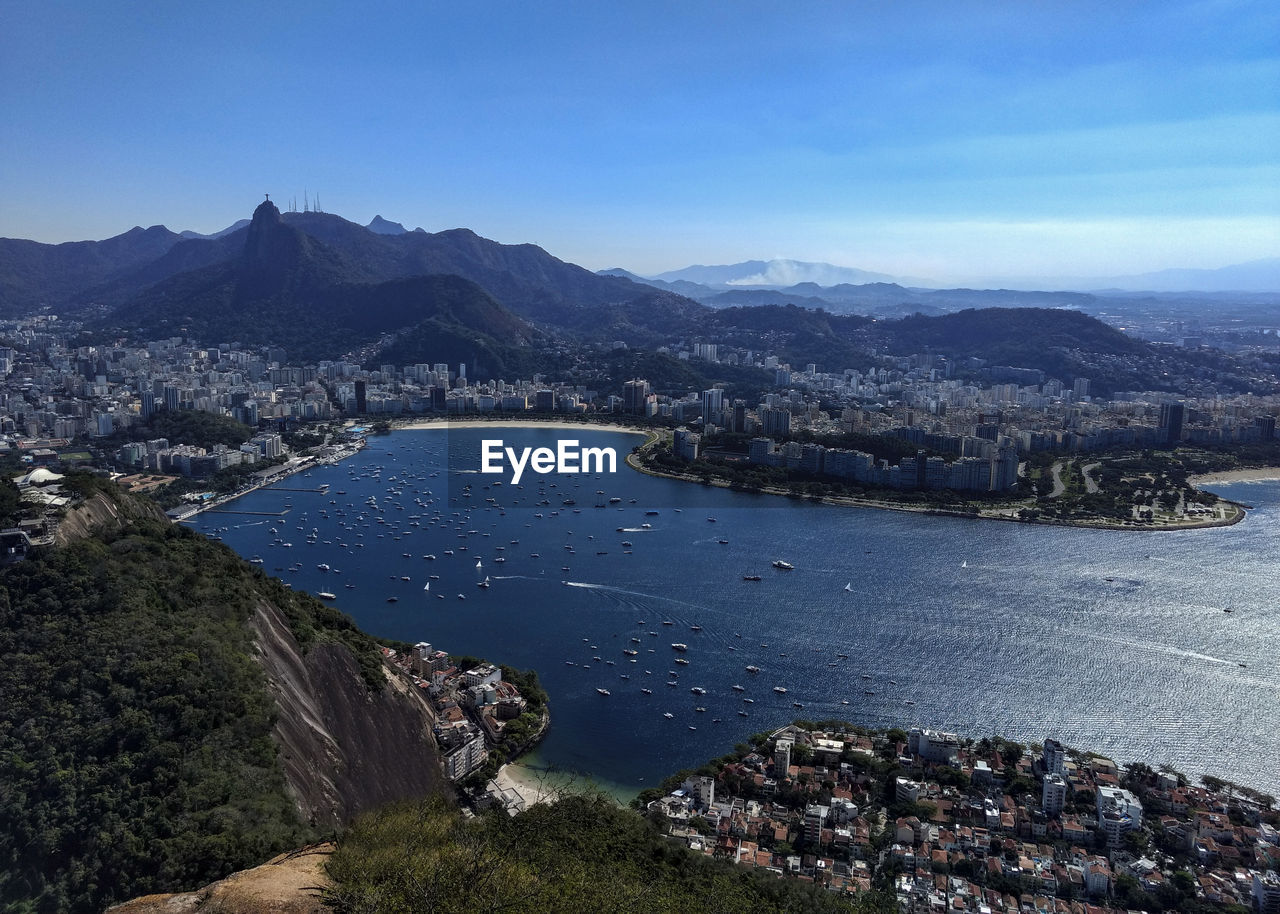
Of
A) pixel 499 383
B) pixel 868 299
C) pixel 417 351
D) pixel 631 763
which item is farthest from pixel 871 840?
pixel 868 299

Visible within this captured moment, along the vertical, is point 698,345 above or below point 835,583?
above

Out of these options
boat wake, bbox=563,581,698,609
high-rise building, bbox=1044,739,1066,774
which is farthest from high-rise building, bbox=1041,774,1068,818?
boat wake, bbox=563,581,698,609

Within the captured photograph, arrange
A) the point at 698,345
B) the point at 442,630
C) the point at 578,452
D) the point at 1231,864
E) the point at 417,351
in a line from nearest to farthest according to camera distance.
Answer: the point at 1231,864, the point at 442,630, the point at 578,452, the point at 417,351, the point at 698,345

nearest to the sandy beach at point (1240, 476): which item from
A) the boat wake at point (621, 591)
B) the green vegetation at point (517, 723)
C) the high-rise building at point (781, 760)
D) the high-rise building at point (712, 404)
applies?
the high-rise building at point (712, 404)

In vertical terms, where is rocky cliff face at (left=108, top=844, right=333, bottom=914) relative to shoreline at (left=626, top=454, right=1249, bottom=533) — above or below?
above

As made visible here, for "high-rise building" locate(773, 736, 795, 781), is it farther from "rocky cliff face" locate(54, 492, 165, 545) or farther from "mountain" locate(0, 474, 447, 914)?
"rocky cliff face" locate(54, 492, 165, 545)

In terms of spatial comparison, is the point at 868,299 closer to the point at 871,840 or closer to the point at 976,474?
the point at 976,474

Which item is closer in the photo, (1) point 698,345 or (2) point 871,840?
(2) point 871,840
